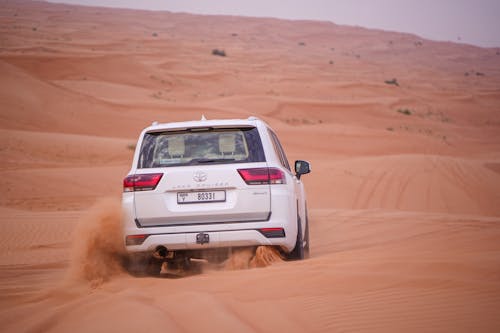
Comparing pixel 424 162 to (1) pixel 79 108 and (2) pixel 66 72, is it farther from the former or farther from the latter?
(2) pixel 66 72

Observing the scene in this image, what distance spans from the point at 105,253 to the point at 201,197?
1.34 meters

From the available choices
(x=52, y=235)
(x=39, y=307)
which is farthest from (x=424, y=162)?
(x=39, y=307)

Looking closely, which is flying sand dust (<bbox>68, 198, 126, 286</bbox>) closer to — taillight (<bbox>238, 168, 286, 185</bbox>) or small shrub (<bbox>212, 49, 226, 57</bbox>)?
taillight (<bbox>238, 168, 286, 185</bbox>)

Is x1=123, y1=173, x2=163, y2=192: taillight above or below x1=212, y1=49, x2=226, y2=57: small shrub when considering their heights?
below

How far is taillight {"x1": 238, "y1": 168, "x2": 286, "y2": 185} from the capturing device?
6.57 metres

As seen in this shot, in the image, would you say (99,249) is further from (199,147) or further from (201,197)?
(199,147)

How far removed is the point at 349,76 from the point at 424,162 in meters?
39.8

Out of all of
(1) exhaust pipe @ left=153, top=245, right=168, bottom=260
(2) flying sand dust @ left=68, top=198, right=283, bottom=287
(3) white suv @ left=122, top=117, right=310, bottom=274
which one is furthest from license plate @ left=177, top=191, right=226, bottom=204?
(2) flying sand dust @ left=68, top=198, right=283, bottom=287

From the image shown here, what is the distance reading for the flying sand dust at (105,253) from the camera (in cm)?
680

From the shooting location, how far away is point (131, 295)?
224 inches

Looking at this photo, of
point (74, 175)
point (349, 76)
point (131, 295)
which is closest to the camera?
point (131, 295)

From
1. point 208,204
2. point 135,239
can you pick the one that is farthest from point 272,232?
point 135,239

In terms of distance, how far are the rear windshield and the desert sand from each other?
1.02m

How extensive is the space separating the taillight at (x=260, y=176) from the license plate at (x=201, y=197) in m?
0.26
